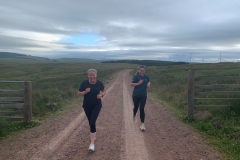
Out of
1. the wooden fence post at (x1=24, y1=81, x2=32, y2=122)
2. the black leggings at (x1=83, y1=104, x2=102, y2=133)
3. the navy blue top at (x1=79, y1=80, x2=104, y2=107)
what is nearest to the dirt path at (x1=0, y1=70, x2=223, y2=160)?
the black leggings at (x1=83, y1=104, x2=102, y2=133)

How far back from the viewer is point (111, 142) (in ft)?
20.8

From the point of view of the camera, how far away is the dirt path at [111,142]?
5445mm

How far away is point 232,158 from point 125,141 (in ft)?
8.57

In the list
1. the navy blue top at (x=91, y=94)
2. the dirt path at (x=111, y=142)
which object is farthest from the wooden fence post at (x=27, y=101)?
the navy blue top at (x=91, y=94)

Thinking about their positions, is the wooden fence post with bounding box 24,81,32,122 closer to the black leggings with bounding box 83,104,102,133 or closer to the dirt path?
the dirt path

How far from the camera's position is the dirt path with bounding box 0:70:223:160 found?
214 inches

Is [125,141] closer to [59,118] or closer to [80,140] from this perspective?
[80,140]

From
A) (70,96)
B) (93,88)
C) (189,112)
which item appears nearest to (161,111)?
(189,112)

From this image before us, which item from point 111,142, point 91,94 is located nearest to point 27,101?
point 91,94

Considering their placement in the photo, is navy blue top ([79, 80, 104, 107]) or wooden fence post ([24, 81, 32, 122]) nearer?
navy blue top ([79, 80, 104, 107])

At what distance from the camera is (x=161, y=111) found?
10.8 m

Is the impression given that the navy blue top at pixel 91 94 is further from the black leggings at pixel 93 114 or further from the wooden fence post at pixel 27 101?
the wooden fence post at pixel 27 101

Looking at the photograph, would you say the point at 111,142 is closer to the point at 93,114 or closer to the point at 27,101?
the point at 93,114

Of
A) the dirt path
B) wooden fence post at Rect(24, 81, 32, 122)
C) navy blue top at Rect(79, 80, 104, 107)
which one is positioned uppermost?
navy blue top at Rect(79, 80, 104, 107)
